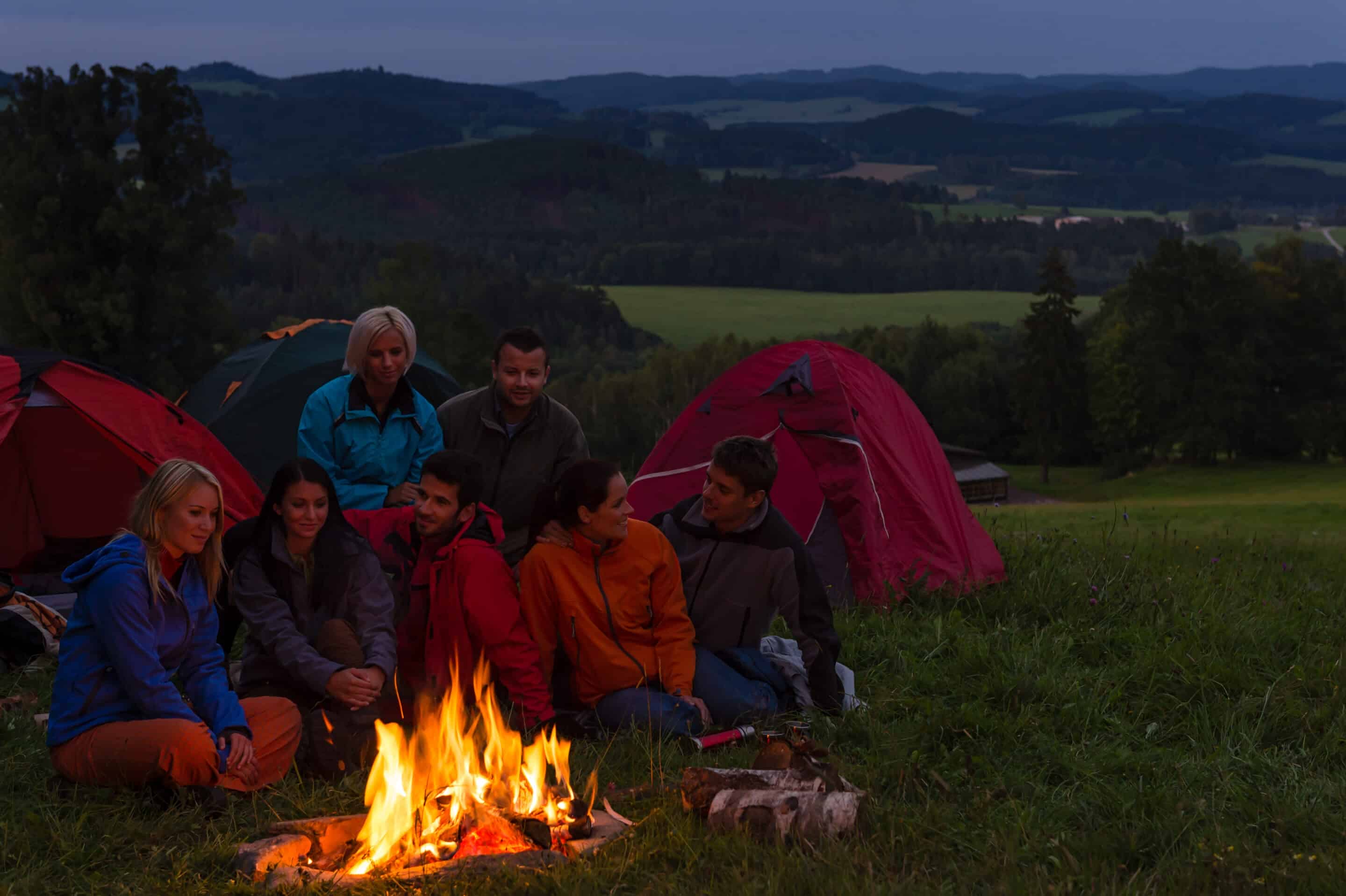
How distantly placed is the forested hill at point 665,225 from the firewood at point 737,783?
4584 inches

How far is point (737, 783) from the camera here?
3.95m

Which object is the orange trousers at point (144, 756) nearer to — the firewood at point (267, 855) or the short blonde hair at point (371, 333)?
the firewood at point (267, 855)

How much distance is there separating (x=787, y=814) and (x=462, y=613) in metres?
1.82

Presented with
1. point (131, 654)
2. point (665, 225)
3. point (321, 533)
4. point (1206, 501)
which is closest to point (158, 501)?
point (131, 654)

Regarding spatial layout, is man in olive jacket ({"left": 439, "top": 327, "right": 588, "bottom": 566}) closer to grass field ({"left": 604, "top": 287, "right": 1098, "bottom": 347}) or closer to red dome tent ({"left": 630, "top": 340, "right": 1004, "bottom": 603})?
red dome tent ({"left": 630, "top": 340, "right": 1004, "bottom": 603})

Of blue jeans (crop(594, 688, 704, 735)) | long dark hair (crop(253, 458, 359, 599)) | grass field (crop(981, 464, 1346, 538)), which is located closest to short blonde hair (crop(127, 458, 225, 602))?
long dark hair (crop(253, 458, 359, 599))

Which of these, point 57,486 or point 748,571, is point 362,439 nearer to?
point 748,571

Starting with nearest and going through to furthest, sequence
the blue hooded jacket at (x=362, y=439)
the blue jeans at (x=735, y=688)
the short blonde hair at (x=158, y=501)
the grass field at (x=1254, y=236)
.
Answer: the short blonde hair at (x=158, y=501)
the blue jeans at (x=735, y=688)
the blue hooded jacket at (x=362, y=439)
the grass field at (x=1254, y=236)

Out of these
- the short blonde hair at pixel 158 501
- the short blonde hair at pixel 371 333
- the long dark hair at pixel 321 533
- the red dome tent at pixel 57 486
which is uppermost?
the short blonde hair at pixel 371 333

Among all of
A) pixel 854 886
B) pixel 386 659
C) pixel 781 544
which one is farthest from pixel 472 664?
pixel 854 886

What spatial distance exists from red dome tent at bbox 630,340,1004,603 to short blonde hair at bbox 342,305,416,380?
2910 millimetres

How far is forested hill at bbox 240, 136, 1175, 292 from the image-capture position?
125m

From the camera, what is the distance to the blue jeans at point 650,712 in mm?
4785

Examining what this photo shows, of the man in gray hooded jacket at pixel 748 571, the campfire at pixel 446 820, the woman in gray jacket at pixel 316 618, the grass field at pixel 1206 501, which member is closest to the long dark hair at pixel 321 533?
the woman in gray jacket at pixel 316 618
